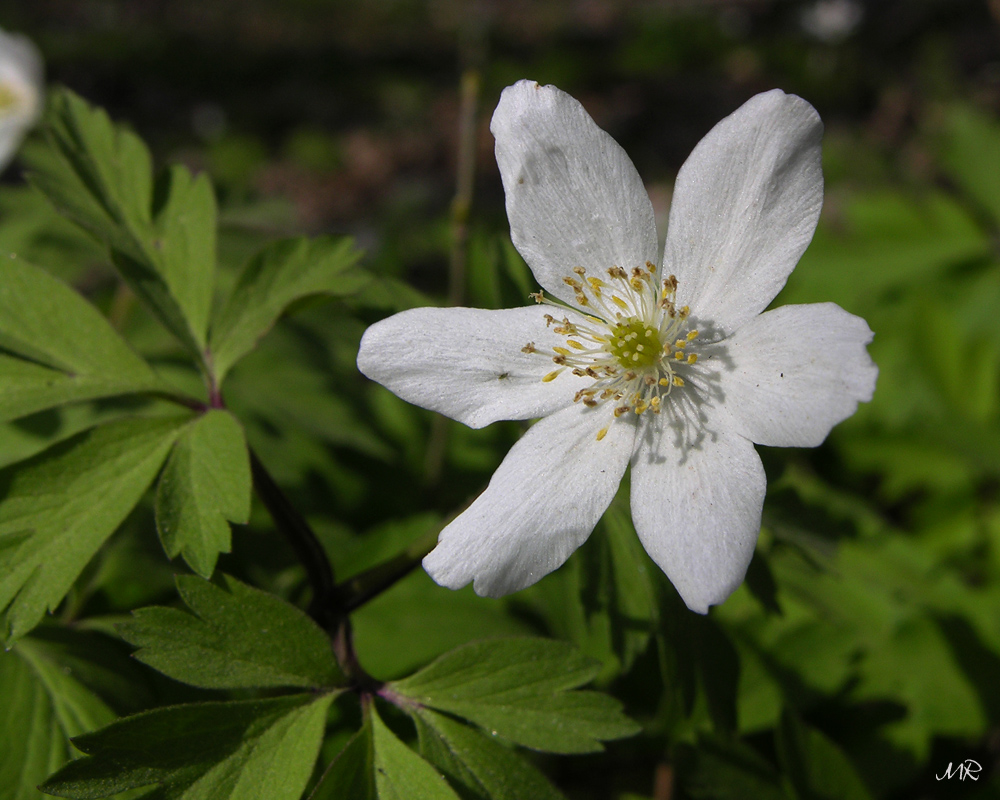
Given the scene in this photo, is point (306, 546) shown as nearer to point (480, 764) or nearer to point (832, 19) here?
point (480, 764)

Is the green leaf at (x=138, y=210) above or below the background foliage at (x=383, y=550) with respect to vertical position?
above

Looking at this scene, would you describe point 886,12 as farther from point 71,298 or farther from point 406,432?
point 71,298

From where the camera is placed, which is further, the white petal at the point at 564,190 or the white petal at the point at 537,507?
the white petal at the point at 564,190

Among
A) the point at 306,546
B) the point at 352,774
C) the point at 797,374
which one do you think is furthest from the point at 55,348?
the point at 797,374

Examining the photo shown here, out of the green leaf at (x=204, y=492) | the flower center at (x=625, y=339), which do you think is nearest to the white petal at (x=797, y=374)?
the flower center at (x=625, y=339)

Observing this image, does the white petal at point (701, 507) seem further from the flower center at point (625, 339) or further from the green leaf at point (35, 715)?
the green leaf at point (35, 715)

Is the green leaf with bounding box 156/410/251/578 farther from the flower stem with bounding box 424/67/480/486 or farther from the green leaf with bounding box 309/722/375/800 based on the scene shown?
the flower stem with bounding box 424/67/480/486
